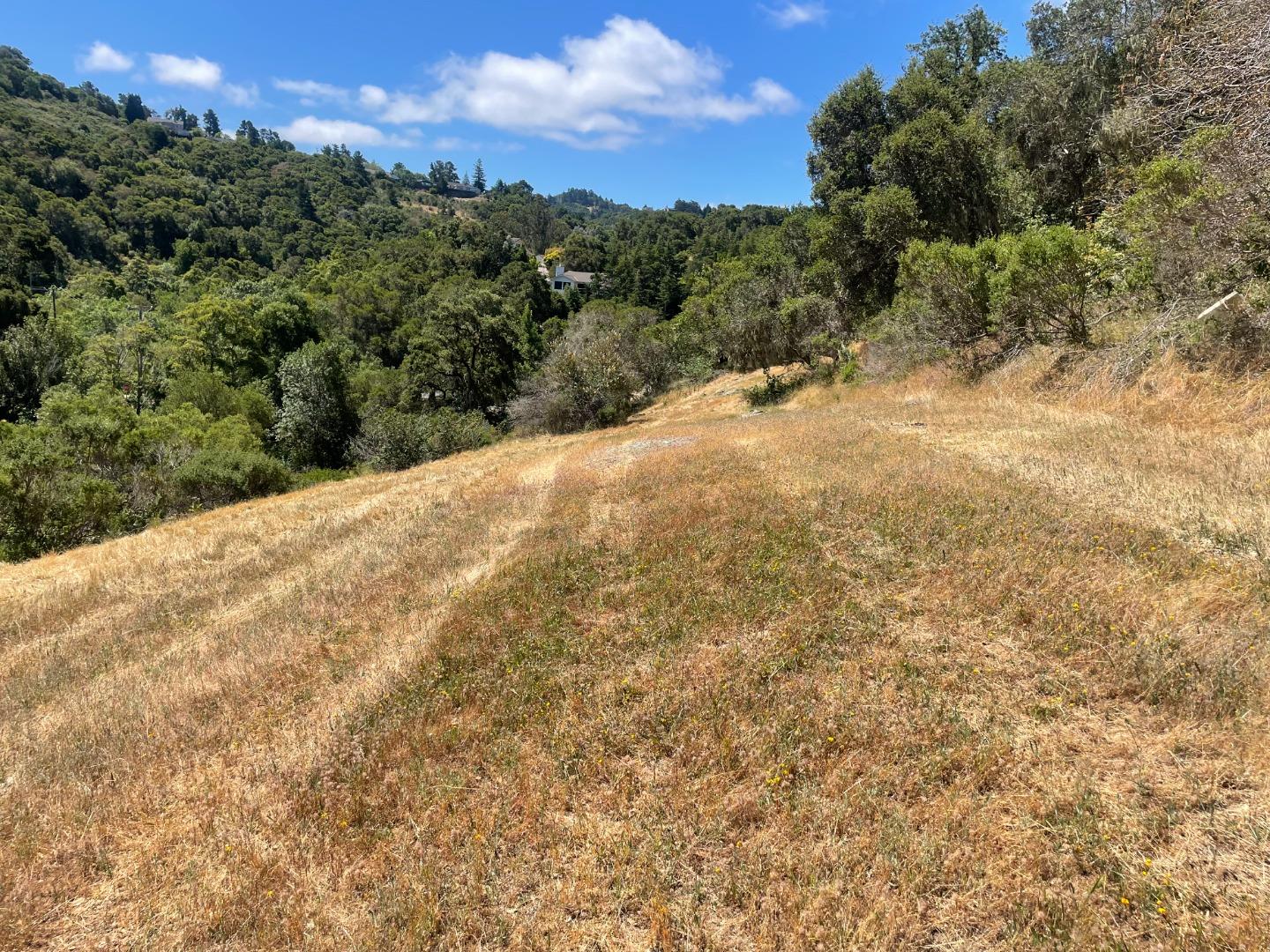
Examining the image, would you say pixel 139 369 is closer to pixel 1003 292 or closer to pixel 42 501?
pixel 42 501

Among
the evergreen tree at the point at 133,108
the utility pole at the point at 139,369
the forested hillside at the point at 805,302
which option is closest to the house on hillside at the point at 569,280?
the forested hillside at the point at 805,302

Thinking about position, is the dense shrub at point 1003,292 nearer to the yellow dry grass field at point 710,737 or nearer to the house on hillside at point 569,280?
the yellow dry grass field at point 710,737

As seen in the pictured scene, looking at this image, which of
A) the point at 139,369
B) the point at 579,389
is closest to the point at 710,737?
the point at 579,389

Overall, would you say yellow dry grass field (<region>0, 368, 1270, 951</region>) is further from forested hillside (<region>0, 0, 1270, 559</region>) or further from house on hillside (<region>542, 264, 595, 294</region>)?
house on hillside (<region>542, 264, 595, 294</region>)

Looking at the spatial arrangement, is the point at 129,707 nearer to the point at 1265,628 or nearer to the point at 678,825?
the point at 678,825

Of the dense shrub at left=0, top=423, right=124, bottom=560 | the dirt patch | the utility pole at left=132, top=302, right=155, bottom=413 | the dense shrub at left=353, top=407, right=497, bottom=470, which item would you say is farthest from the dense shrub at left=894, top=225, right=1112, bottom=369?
the utility pole at left=132, top=302, right=155, bottom=413

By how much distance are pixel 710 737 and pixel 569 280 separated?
102587 mm

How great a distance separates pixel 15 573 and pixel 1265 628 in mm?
20850

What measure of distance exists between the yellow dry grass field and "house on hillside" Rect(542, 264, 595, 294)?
94305 millimetres

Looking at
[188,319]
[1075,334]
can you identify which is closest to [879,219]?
[1075,334]

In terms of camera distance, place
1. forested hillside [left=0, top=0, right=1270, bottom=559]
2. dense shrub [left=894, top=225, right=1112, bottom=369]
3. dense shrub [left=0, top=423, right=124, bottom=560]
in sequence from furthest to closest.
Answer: dense shrub [left=0, top=423, right=124, bottom=560], dense shrub [left=894, top=225, right=1112, bottom=369], forested hillside [left=0, top=0, right=1270, bottom=559]

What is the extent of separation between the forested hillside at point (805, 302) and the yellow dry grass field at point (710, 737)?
6.30 metres

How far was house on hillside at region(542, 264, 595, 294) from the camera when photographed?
320 feet

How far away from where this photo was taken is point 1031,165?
2556cm
